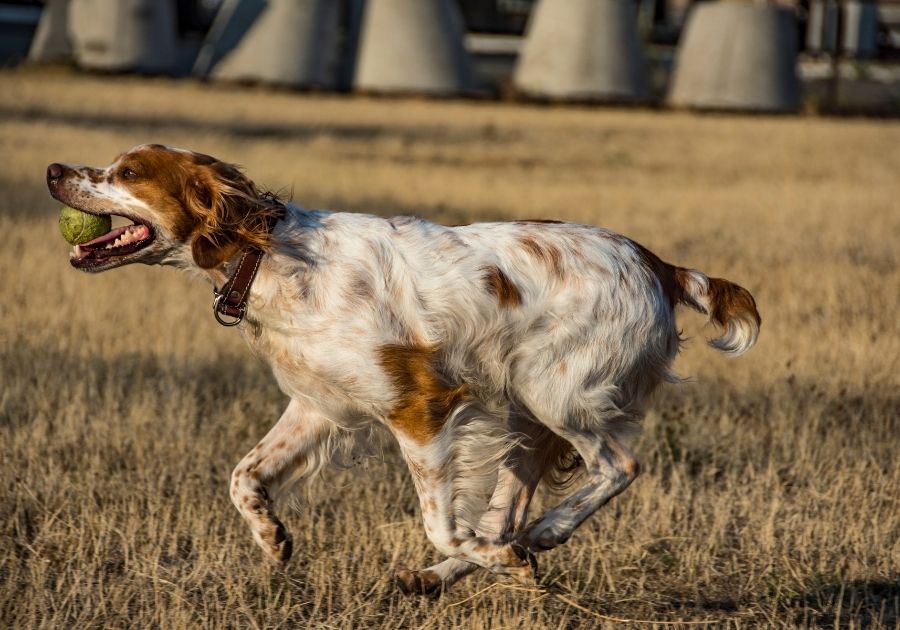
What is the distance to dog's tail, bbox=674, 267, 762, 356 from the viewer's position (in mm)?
4410

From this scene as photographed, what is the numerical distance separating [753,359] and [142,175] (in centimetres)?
393

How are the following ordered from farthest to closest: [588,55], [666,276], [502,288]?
1. [588,55]
2. [666,276]
3. [502,288]

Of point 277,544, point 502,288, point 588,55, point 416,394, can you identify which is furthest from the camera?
point 588,55

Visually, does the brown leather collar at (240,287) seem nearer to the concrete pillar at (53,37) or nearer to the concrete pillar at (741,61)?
the concrete pillar at (741,61)

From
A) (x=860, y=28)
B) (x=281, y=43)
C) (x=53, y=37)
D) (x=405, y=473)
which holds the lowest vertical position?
(x=860, y=28)

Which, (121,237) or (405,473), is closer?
(121,237)

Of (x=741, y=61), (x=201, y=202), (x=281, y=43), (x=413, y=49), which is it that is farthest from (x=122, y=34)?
(x=201, y=202)

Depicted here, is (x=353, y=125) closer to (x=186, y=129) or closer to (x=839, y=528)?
(x=186, y=129)

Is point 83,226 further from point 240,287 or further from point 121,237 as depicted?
point 240,287

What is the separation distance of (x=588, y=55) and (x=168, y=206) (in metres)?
20.2

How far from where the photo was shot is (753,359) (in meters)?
6.98

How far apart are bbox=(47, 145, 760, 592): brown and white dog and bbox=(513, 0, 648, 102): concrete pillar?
64.5ft

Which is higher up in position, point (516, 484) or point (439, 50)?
point (516, 484)

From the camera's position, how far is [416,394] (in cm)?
390
